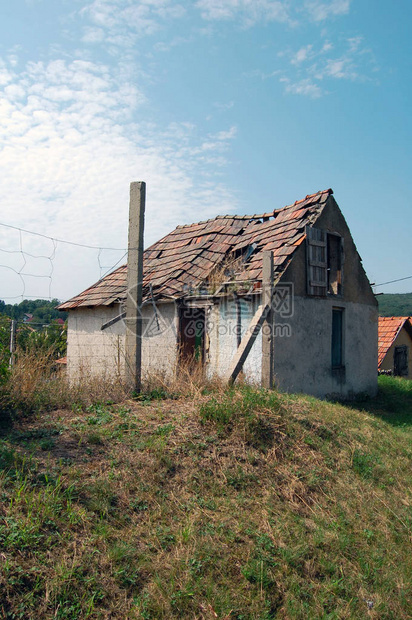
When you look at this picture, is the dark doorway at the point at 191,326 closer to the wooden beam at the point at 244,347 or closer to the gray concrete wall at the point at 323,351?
the gray concrete wall at the point at 323,351

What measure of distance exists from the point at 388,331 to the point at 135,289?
59.5 ft

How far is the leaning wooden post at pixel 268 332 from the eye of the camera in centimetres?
777

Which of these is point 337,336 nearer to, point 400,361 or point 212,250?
point 212,250

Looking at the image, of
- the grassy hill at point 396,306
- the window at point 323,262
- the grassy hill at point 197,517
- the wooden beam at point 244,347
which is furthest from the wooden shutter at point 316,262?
the grassy hill at point 396,306

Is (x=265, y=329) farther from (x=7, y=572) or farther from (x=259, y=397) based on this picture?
(x=7, y=572)

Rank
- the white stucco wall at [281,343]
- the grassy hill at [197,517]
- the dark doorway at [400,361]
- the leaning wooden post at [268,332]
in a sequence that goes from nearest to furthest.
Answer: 1. the grassy hill at [197,517]
2. the leaning wooden post at [268,332]
3. the white stucco wall at [281,343]
4. the dark doorway at [400,361]

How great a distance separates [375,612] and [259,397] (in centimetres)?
298

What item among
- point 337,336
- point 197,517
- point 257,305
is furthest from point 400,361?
point 197,517

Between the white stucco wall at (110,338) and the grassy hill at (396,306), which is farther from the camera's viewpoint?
the grassy hill at (396,306)

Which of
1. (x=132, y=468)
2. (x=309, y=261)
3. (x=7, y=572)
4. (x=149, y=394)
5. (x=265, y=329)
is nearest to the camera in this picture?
(x=7, y=572)

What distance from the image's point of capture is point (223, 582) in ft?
11.1

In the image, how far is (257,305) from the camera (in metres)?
10.4

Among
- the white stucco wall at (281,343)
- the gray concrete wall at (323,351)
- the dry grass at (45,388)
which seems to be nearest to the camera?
the dry grass at (45,388)

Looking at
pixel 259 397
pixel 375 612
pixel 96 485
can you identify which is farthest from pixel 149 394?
pixel 375 612
